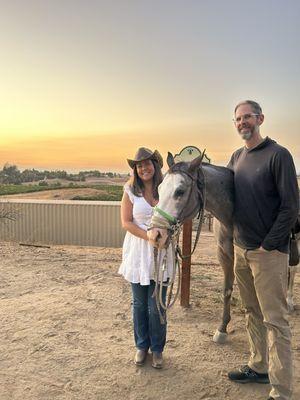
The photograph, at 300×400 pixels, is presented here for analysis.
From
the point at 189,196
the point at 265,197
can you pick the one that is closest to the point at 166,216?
the point at 189,196

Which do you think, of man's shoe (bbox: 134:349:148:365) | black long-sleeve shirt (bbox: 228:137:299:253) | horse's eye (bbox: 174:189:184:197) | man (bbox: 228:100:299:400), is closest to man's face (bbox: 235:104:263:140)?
man (bbox: 228:100:299:400)

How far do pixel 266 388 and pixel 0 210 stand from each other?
14.1 meters

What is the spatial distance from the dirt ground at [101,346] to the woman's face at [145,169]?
5.54 ft

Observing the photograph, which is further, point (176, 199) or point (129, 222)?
point (129, 222)

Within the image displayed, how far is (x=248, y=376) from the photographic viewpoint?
311cm

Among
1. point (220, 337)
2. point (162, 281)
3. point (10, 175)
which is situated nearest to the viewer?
point (162, 281)

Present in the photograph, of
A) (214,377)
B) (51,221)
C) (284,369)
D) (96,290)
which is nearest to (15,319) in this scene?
(96,290)

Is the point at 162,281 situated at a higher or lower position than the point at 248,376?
higher

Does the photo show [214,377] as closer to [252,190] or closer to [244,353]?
[244,353]

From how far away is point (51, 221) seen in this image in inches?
618

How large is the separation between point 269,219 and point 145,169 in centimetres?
104

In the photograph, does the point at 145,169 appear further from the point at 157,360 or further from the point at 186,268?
the point at 186,268

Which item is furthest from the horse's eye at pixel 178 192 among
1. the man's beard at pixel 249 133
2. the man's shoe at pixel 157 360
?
the man's shoe at pixel 157 360

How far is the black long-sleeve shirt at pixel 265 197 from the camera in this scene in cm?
237
